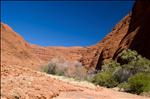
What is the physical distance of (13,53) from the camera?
66.7 metres

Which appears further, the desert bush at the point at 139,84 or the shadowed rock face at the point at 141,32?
the shadowed rock face at the point at 141,32

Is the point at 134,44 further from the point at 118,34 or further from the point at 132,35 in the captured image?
the point at 118,34

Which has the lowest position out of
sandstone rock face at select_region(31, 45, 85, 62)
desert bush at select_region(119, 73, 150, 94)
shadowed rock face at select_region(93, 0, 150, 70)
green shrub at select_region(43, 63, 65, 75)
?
desert bush at select_region(119, 73, 150, 94)

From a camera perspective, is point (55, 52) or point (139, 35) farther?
point (55, 52)

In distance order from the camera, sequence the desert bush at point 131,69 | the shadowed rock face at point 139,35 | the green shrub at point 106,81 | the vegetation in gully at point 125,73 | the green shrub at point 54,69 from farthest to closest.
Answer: the green shrub at point 54,69 → the shadowed rock face at point 139,35 → the desert bush at point 131,69 → the green shrub at point 106,81 → the vegetation in gully at point 125,73

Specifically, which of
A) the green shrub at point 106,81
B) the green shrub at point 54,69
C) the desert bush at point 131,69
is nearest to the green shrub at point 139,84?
the desert bush at point 131,69

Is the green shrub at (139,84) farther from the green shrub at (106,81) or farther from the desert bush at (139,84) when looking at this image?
the green shrub at (106,81)

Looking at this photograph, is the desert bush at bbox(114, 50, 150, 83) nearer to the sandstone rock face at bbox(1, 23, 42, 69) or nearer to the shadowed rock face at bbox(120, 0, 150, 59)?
the shadowed rock face at bbox(120, 0, 150, 59)

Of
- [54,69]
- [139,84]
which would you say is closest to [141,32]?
[54,69]

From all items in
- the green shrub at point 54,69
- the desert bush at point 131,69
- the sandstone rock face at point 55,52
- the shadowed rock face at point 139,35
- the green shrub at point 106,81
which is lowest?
the green shrub at point 106,81

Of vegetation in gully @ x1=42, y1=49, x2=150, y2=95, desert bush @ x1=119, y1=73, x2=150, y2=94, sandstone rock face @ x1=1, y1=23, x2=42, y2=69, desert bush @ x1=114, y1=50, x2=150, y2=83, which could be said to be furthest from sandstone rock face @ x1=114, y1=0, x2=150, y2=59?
sandstone rock face @ x1=1, y1=23, x2=42, y2=69

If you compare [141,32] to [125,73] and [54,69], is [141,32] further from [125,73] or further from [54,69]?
[125,73]

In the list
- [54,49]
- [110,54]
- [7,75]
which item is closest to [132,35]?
[110,54]

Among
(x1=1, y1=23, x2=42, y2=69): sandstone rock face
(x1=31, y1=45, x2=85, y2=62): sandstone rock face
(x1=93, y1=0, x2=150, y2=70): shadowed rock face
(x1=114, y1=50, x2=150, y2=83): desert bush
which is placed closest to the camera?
(x1=114, y1=50, x2=150, y2=83): desert bush
